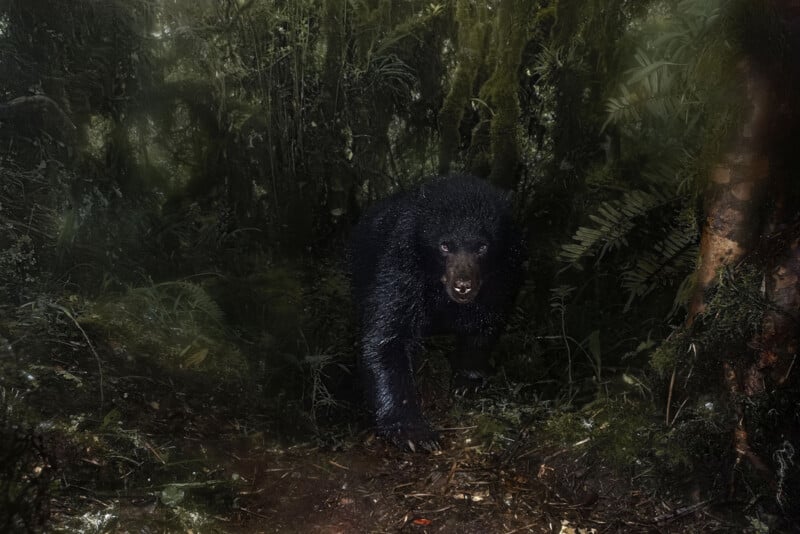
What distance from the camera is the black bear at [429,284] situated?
384cm

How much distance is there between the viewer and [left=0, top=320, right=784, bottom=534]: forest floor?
262 centimetres

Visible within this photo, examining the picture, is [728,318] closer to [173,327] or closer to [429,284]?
[429,284]

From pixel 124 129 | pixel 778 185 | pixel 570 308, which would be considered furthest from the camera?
pixel 124 129

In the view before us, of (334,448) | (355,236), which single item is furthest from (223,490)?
(355,236)

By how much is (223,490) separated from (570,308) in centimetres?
302

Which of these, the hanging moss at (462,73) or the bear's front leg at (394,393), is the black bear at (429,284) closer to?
the bear's front leg at (394,393)

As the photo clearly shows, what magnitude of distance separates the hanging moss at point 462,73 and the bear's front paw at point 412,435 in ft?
7.92

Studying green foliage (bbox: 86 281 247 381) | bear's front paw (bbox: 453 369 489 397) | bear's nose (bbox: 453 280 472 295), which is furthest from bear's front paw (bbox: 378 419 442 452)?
green foliage (bbox: 86 281 247 381)

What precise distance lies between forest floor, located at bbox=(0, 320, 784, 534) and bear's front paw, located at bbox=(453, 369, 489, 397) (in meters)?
0.36

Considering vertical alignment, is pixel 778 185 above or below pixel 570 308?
above

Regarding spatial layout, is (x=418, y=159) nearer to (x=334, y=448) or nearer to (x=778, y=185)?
(x=334, y=448)

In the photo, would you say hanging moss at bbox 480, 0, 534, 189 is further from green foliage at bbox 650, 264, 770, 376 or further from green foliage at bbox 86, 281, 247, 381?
green foliage at bbox 86, 281, 247, 381

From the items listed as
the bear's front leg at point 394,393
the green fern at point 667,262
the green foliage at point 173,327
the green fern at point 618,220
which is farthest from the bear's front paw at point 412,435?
the green fern at point 667,262

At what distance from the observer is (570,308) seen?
4676mm
